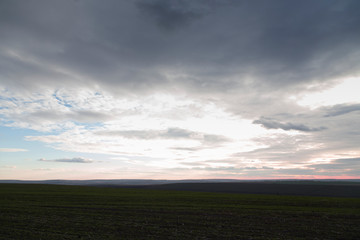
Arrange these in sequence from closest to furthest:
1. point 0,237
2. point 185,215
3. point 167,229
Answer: point 0,237
point 167,229
point 185,215

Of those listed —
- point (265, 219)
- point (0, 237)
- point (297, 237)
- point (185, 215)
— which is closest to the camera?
point (0, 237)

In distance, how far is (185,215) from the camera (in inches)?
926

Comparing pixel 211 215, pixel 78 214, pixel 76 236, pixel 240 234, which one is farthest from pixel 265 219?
pixel 78 214

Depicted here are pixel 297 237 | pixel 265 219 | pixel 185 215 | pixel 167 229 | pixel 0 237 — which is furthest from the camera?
pixel 185 215

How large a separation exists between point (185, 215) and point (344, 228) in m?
13.9

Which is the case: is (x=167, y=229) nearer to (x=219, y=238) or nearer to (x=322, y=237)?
(x=219, y=238)

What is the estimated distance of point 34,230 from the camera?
16562 millimetres

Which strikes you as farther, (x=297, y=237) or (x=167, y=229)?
(x=167, y=229)

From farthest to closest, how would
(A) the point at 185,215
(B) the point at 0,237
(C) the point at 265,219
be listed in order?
(A) the point at 185,215
(C) the point at 265,219
(B) the point at 0,237

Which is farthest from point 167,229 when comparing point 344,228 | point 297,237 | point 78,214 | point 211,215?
point 344,228

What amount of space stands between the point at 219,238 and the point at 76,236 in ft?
31.7

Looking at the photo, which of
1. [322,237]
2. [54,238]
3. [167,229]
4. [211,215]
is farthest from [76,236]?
[322,237]

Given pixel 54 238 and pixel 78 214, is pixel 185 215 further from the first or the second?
pixel 54 238

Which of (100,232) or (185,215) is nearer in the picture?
(100,232)
